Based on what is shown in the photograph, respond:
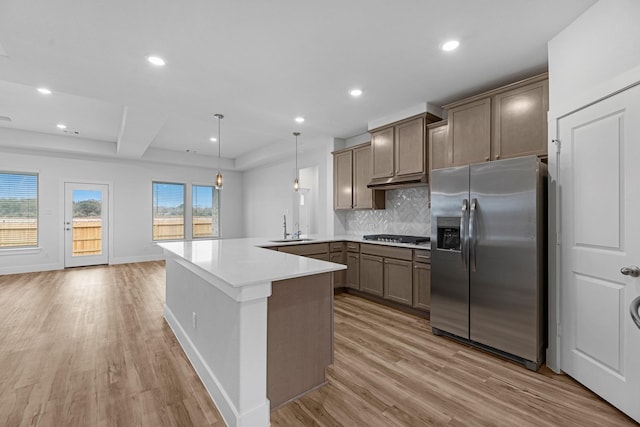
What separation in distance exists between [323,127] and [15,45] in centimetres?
342

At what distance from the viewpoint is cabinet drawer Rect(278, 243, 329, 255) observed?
13.4 feet

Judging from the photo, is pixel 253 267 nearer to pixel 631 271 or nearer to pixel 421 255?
pixel 421 255

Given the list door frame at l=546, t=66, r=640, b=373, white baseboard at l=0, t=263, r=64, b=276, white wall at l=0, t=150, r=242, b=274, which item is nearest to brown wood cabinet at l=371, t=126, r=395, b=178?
door frame at l=546, t=66, r=640, b=373

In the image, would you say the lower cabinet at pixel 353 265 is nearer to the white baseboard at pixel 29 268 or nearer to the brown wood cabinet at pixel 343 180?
the brown wood cabinet at pixel 343 180

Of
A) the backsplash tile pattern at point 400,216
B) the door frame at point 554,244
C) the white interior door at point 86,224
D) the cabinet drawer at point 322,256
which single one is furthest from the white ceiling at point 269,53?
the white interior door at point 86,224

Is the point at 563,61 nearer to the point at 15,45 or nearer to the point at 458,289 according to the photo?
the point at 458,289

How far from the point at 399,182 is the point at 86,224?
7195 millimetres

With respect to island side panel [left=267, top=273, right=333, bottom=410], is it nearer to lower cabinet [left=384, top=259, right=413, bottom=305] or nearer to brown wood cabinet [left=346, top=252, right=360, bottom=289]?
lower cabinet [left=384, top=259, right=413, bottom=305]

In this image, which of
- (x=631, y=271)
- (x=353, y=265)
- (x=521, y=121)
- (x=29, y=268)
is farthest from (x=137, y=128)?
(x=631, y=271)

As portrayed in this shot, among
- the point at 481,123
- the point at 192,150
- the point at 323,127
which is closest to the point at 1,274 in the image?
the point at 192,150

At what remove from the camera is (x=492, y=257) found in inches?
101

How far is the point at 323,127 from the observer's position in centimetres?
469

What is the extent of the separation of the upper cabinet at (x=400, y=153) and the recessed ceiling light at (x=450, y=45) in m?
1.21

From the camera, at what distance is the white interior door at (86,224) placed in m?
6.62
